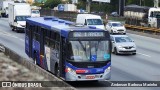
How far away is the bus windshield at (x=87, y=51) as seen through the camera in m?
19.5

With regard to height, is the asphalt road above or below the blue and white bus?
below

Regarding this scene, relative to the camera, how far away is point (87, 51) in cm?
1962

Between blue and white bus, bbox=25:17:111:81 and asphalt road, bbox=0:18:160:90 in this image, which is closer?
blue and white bus, bbox=25:17:111:81

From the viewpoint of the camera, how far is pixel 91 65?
770 inches

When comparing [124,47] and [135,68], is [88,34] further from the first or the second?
[124,47]

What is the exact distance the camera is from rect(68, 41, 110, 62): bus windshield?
1953 cm

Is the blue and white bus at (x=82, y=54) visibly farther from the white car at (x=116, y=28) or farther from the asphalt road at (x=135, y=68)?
the white car at (x=116, y=28)

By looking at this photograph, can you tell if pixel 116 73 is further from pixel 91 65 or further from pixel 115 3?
pixel 115 3

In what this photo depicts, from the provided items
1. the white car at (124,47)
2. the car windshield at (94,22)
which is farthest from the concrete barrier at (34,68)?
the car windshield at (94,22)

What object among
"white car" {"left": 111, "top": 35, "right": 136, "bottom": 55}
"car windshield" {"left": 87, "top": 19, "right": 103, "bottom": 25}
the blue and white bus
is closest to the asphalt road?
"white car" {"left": 111, "top": 35, "right": 136, "bottom": 55}

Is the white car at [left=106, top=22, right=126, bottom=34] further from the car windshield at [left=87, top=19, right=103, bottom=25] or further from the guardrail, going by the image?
the car windshield at [left=87, top=19, right=103, bottom=25]

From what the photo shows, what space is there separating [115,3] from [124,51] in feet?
304

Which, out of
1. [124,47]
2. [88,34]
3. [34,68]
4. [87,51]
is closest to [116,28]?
[124,47]

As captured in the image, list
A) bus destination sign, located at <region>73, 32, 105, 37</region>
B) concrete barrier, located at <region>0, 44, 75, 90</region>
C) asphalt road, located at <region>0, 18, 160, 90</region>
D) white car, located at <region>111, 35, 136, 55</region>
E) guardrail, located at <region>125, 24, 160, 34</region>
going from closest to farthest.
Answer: concrete barrier, located at <region>0, 44, 75, 90</region>, bus destination sign, located at <region>73, 32, 105, 37</region>, asphalt road, located at <region>0, 18, 160, 90</region>, white car, located at <region>111, 35, 136, 55</region>, guardrail, located at <region>125, 24, 160, 34</region>
